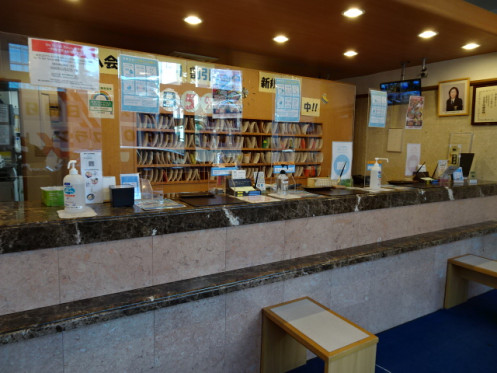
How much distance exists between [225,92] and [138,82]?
85 centimetres

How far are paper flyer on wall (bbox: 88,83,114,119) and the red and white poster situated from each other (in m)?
0.18

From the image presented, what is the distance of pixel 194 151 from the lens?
3871 mm

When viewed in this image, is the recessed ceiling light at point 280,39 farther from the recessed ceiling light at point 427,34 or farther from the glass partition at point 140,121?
the recessed ceiling light at point 427,34

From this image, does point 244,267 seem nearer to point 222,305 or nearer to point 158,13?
point 222,305

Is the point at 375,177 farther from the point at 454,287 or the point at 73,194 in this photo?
the point at 73,194

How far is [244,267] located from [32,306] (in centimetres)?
98

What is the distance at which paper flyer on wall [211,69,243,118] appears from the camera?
2.77 meters

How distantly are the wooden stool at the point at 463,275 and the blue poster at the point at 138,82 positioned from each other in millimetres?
2622

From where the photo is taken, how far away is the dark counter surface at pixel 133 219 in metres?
1.35

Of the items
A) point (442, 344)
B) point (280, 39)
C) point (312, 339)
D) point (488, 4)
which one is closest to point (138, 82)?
point (312, 339)

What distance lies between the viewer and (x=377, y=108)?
120 inches

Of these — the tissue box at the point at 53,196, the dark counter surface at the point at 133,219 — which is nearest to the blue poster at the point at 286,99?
the dark counter surface at the point at 133,219

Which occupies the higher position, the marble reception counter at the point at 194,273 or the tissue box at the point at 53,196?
the tissue box at the point at 53,196

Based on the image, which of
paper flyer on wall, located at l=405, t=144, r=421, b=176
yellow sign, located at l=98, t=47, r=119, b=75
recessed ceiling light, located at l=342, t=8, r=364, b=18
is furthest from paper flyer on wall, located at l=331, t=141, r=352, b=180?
yellow sign, located at l=98, t=47, r=119, b=75
